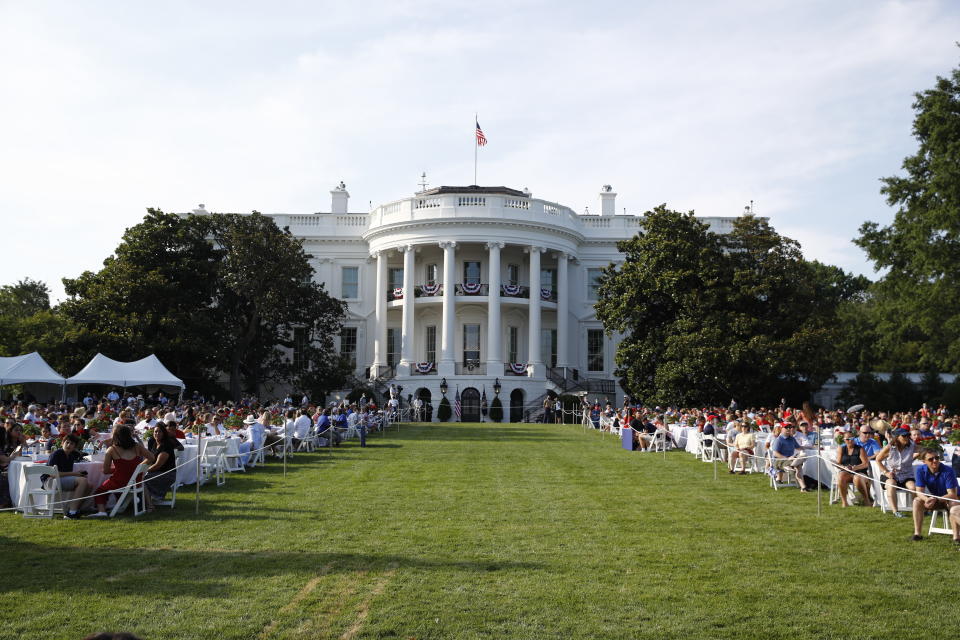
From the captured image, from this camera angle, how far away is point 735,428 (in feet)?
63.4

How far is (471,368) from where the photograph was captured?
45438 millimetres

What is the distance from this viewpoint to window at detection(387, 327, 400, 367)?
48506 millimetres

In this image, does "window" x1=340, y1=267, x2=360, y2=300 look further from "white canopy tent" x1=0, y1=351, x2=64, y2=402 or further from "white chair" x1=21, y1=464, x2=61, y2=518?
"white chair" x1=21, y1=464, x2=61, y2=518

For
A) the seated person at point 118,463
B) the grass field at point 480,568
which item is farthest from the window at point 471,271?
the seated person at point 118,463

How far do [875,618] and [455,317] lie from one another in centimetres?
4077

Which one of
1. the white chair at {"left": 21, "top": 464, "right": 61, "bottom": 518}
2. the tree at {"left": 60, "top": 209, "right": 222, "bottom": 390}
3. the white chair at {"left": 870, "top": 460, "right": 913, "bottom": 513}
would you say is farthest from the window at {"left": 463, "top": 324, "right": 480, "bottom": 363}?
the white chair at {"left": 21, "top": 464, "right": 61, "bottom": 518}

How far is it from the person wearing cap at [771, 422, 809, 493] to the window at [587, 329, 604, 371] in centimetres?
3269

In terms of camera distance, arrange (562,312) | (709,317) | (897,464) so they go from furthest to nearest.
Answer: (562,312), (709,317), (897,464)

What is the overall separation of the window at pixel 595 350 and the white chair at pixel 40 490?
39723mm

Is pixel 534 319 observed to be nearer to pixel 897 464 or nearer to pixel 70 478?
pixel 897 464

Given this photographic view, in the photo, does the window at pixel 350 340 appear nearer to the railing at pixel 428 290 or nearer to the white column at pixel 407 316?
the railing at pixel 428 290

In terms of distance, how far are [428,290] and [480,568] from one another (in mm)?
38207

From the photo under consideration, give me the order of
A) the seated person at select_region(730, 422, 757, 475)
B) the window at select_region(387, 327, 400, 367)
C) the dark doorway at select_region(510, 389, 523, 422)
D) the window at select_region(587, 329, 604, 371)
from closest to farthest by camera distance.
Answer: the seated person at select_region(730, 422, 757, 475), the dark doorway at select_region(510, 389, 523, 422), the window at select_region(387, 327, 400, 367), the window at select_region(587, 329, 604, 371)

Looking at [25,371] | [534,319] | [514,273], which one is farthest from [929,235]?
[25,371]
